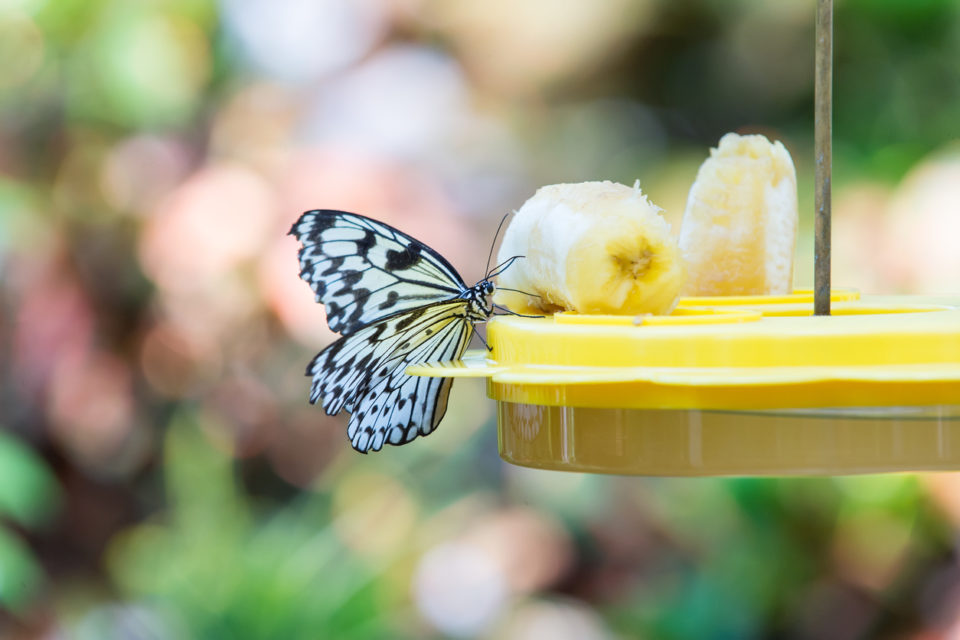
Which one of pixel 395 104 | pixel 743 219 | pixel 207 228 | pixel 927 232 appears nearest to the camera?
pixel 743 219

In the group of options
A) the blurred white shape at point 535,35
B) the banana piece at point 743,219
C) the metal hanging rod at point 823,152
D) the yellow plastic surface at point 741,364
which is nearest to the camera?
the yellow plastic surface at point 741,364

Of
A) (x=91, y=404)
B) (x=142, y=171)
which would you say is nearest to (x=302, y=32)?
(x=142, y=171)

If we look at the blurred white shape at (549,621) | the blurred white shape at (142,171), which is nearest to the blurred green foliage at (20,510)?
the blurred white shape at (142,171)

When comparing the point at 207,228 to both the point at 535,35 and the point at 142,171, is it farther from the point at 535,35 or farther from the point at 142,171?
the point at 535,35

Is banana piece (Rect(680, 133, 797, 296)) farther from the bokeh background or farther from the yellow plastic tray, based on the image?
the bokeh background

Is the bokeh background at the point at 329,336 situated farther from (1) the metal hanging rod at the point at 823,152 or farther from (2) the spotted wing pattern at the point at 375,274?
(1) the metal hanging rod at the point at 823,152

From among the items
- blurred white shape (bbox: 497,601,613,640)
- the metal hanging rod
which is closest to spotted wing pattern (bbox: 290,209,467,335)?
the metal hanging rod
